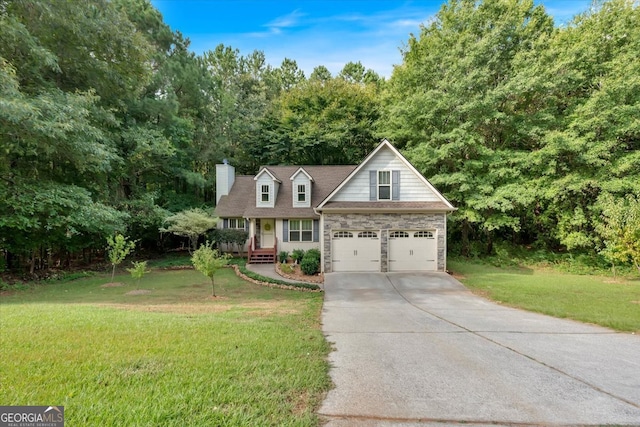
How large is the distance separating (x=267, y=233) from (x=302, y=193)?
3.29 metres

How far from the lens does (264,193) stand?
1855 cm

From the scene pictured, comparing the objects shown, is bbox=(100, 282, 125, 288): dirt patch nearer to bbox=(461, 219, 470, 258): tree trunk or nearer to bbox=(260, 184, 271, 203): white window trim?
bbox=(260, 184, 271, 203): white window trim

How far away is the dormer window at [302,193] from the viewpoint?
18.1 metres

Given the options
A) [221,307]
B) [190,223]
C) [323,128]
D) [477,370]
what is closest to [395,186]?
[221,307]

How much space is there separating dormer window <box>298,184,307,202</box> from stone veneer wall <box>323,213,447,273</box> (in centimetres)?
430

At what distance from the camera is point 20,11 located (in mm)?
11367

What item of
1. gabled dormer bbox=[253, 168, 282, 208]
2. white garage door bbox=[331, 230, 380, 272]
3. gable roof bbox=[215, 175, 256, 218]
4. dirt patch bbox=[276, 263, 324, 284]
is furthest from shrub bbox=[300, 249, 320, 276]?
gable roof bbox=[215, 175, 256, 218]

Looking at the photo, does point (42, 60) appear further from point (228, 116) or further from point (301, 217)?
point (228, 116)

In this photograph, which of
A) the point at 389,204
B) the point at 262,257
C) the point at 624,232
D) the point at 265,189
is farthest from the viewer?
the point at 265,189

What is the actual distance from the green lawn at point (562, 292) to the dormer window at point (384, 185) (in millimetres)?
4883

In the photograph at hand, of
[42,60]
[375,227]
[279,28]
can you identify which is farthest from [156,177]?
[375,227]

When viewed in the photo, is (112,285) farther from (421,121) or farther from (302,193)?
(421,121)

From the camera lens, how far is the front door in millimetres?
18656

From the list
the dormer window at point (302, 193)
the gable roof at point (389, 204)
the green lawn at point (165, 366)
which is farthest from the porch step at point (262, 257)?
the green lawn at point (165, 366)
